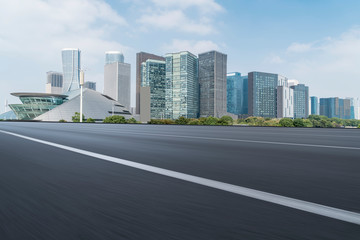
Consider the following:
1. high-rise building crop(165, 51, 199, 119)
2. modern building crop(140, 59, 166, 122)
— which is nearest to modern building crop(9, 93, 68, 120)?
modern building crop(140, 59, 166, 122)

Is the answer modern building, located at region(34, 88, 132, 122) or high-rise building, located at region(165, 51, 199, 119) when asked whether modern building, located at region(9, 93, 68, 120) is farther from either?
high-rise building, located at region(165, 51, 199, 119)

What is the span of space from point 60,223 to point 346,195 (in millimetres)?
1871

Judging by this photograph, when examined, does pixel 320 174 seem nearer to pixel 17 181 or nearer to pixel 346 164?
pixel 346 164

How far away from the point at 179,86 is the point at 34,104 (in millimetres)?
98335

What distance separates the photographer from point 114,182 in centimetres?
214

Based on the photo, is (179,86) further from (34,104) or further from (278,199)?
(278,199)

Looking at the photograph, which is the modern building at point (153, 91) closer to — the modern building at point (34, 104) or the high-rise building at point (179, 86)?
the high-rise building at point (179, 86)

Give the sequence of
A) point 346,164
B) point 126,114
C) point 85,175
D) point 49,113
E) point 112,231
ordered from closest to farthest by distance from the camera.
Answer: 1. point 112,231
2. point 85,175
3. point 346,164
4. point 49,113
5. point 126,114

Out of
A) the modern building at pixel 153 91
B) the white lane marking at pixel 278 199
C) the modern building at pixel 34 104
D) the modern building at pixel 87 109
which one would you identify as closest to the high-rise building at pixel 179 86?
the modern building at pixel 153 91

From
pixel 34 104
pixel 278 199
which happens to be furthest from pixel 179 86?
pixel 278 199

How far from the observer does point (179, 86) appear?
18188 cm

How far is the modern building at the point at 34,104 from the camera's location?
10975 cm

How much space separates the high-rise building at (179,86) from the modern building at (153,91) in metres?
6.58

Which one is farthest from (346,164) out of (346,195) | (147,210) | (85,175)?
(85,175)
